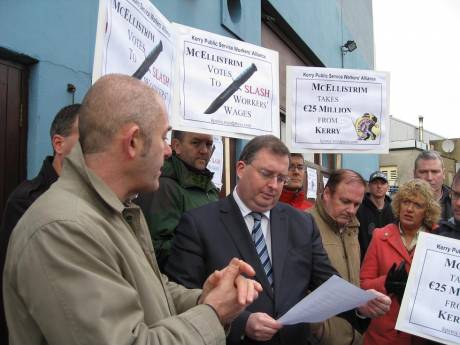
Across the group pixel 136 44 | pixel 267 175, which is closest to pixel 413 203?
pixel 267 175

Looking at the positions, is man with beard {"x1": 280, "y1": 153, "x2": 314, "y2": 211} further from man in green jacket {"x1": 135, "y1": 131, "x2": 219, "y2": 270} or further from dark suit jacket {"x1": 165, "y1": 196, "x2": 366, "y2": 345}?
dark suit jacket {"x1": 165, "y1": 196, "x2": 366, "y2": 345}

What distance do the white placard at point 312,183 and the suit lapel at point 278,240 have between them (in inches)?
172

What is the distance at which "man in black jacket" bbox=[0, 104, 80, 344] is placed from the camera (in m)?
1.97

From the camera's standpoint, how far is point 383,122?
412cm

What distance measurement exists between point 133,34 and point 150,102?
1.28 m

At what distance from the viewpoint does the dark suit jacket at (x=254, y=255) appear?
2193 millimetres

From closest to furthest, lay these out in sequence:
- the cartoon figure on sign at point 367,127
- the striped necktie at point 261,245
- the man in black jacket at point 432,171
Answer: the striped necktie at point 261,245 < the cartoon figure on sign at point 367,127 < the man in black jacket at point 432,171

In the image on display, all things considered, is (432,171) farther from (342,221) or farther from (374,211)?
(342,221)

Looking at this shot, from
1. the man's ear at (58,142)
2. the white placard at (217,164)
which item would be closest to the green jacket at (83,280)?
the man's ear at (58,142)

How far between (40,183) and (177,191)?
34.4 inches

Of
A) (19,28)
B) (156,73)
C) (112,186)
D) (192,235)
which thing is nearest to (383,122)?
(156,73)

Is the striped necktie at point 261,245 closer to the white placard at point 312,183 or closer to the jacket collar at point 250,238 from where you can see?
the jacket collar at point 250,238

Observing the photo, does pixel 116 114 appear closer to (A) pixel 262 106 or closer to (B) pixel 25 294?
(B) pixel 25 294

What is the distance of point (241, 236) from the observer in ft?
7.63
